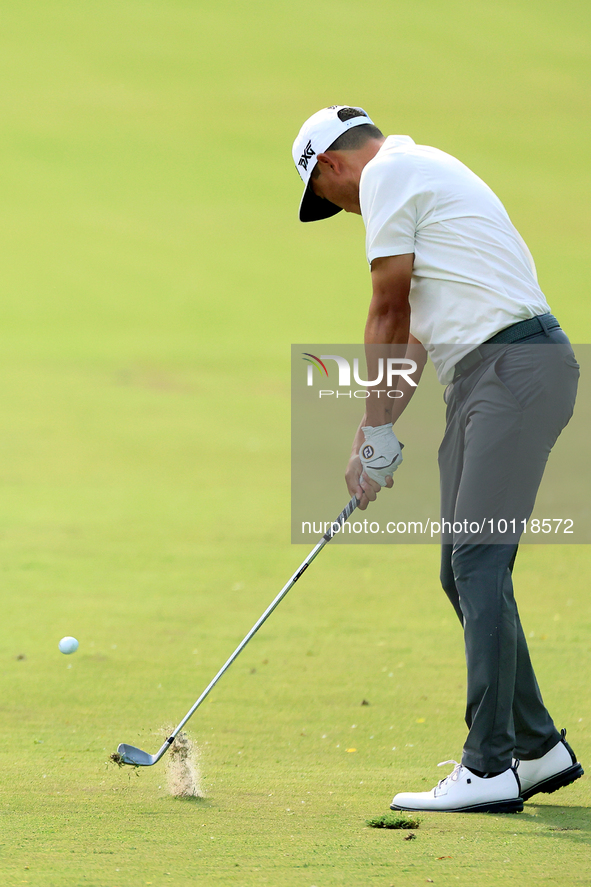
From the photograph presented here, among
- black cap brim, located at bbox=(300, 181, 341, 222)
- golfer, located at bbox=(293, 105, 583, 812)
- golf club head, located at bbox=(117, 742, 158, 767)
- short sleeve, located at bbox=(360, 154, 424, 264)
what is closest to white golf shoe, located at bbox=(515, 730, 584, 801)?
golfer, located at bbox=(293, 105, 583, 812)

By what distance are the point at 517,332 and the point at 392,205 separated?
40 centimetres

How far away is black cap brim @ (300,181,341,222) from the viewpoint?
2.65 m

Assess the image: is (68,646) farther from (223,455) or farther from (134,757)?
(223,455)

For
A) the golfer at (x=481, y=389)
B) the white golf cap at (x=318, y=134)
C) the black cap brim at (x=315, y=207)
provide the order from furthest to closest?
the black cap brim at (x=315, y=207) → the white golf cap at (x=318, y=134) → the golfer at (x=481, y=389)

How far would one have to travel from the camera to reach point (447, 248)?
7.54 feet

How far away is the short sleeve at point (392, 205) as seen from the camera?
2270mm

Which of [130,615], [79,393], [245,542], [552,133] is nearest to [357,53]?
[552,133]

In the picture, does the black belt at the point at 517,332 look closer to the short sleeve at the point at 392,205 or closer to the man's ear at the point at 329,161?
the short sleeve at the point at 392,205

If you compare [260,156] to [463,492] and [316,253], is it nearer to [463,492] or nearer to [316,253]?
[316,253]

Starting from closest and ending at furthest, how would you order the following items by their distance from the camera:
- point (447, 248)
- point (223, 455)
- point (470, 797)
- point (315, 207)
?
1. point (470, 797)
2. point (447, 248)
3. point (315, 207)
4. point (223, 455)

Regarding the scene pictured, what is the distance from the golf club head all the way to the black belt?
1.21 m

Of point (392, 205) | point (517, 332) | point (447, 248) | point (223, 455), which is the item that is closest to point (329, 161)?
point (392, 205)

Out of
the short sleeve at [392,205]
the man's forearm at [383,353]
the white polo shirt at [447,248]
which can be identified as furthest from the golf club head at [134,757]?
the short sleeve at [392,205]

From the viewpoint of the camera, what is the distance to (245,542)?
5.70 m
